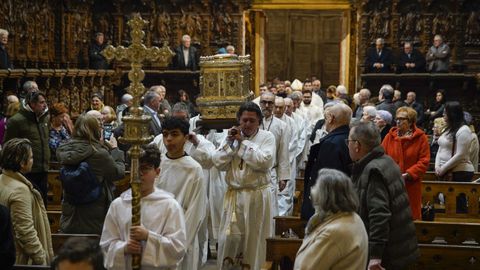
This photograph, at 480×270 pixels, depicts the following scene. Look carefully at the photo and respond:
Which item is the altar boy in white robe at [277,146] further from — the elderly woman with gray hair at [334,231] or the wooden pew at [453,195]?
the elderly woman with gray hair at [334,231]

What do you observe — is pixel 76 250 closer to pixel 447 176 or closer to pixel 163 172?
pixel 163 172

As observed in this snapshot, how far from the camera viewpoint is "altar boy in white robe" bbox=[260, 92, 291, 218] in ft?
30.3

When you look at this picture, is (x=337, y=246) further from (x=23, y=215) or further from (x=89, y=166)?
(x=89, y=166)

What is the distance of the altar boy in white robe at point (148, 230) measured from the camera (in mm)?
4949

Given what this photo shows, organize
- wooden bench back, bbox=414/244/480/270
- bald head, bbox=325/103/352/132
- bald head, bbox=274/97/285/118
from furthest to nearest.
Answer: bald head, bbox=274/97/285/118, bald head, bbox=325/103/352/132, wooden bench back, bbox=414/244/480/270

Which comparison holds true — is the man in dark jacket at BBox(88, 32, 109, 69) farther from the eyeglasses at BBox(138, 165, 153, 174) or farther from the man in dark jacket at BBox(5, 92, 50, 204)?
the eyeglasses at BBox(138, 165, 153, 174)

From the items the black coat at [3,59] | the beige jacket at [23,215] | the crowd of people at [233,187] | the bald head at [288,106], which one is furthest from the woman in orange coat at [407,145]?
the black coat at [3,59]

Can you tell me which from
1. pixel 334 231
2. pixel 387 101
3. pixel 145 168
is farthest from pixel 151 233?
pixel 387 101

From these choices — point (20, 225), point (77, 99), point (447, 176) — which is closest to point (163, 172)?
point (20, 225)

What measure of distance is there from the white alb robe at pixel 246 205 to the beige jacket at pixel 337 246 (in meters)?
2.83

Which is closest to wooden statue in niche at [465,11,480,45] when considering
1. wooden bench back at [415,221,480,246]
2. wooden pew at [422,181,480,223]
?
wooden pew at [422,181,480,223]

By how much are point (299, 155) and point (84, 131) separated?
246 inches

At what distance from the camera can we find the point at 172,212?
510 cm

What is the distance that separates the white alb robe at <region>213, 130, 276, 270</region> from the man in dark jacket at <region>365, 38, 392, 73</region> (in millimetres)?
12490
